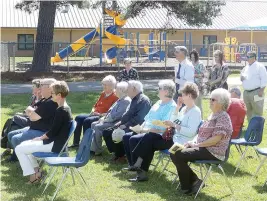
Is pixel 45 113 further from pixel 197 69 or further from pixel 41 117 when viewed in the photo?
pixel 197 69

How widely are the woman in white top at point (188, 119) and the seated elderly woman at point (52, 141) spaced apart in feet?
4.16

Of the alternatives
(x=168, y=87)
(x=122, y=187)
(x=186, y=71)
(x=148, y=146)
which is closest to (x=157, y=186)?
(x=122, y=187)

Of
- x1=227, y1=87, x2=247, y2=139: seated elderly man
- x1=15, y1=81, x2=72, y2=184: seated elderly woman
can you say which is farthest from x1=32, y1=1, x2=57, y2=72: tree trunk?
x1=15, y1=81, x2=72, y2=184: seated elderly woman

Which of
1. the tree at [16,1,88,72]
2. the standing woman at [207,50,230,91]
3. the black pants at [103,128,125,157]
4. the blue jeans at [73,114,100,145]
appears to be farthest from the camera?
the tree at [16,1,88,72]

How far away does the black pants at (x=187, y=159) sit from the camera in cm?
582

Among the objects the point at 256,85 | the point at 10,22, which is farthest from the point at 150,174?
the point at 10,22

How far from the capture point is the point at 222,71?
970 cm

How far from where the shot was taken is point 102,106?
8.70m

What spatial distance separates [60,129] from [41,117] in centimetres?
62

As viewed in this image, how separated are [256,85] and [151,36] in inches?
958

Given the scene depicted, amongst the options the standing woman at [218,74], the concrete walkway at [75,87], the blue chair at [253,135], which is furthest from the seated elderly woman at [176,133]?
the concrete walkway at [75,87]

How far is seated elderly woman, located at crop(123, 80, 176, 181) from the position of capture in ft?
22.0

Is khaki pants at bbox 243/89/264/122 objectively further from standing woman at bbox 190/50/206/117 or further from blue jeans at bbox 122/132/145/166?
blue jeans at bbox 122/132/145/166

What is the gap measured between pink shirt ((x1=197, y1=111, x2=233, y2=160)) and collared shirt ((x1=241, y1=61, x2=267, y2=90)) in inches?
140
